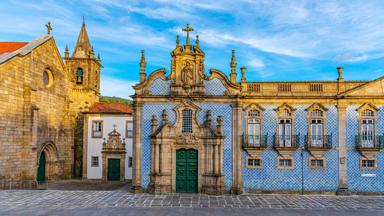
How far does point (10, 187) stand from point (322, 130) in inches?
797

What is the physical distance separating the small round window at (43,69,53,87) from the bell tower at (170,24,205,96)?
11.9 m

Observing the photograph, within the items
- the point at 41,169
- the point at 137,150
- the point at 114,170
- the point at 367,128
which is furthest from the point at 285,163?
the point at 41,169

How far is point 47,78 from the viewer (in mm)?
25469

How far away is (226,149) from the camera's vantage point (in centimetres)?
1895

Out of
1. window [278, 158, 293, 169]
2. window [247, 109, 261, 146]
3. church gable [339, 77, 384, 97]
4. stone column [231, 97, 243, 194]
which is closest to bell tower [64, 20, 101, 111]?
stone column [231, 97, 243, 194]

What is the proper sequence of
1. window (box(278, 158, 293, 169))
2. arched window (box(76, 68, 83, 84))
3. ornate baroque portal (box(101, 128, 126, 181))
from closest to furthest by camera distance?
1. window (box(278, 158, 293, 169))
2. ornate baroque portal (box(101, 128, 126, 181))
3. arched window (box(76, 68, 83, 84))

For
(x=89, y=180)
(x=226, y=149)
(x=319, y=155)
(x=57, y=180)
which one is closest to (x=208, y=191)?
(x=226, y=149)

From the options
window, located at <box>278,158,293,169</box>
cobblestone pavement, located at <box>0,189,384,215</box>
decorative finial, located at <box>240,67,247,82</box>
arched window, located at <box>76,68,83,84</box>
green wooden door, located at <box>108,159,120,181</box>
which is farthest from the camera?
arched window, located at <box>76,68,83,84</box>

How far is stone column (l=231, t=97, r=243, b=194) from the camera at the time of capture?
18656 mm

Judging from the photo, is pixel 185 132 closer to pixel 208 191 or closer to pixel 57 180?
pixel 208 191

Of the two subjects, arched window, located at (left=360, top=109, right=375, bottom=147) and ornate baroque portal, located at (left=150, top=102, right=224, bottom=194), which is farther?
arched window, located at (left=360, top=109, right=375, bottom=147)

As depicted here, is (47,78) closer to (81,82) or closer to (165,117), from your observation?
(81,82)

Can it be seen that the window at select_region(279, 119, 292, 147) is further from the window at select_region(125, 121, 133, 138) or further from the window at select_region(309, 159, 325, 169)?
the window at select_region(125, 121, 133, 138)

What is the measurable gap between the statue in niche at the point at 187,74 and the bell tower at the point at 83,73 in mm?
13010
